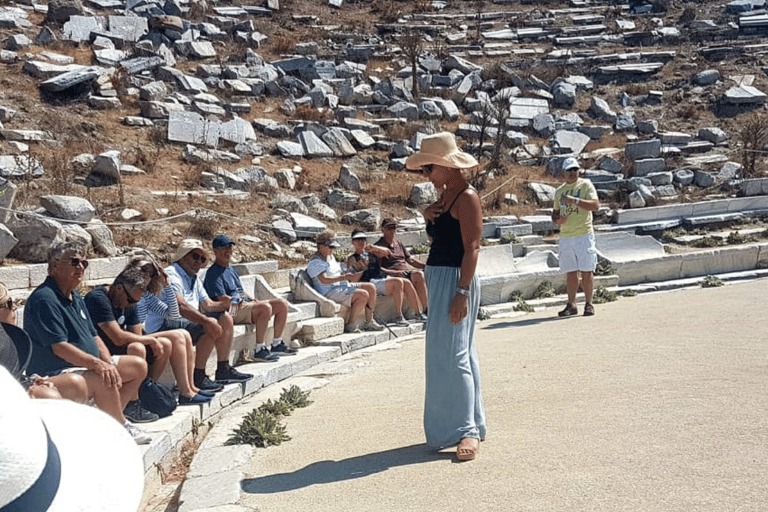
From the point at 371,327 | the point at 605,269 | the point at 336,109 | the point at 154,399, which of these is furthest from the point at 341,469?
the point at 336,109

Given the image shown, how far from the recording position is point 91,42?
25.4 m

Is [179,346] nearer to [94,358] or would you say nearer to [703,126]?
[94,358]

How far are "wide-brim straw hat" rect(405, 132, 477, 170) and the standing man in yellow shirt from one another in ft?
17.3

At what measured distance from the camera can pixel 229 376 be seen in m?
8.25

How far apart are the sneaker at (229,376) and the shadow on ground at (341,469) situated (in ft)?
8.09

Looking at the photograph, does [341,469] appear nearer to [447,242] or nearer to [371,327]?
[447,242]

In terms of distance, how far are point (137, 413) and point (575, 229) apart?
20.6 ft

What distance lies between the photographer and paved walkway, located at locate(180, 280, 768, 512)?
4.95 metres

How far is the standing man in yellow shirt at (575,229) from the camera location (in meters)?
11.1

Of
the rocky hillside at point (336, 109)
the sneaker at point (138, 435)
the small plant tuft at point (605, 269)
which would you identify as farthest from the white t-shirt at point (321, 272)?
the small plant tuft at point (605, 269)

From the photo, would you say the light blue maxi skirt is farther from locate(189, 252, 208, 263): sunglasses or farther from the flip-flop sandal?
locate(189, 252, 208, 263): sunglasses

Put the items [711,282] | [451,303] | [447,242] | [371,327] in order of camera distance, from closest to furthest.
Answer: [451,303], [447,242], [371,327], [711,282]

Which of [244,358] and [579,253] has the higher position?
[579,253]

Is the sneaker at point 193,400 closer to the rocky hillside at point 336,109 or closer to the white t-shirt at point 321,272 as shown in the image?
the white t-shirt at point 321,272
